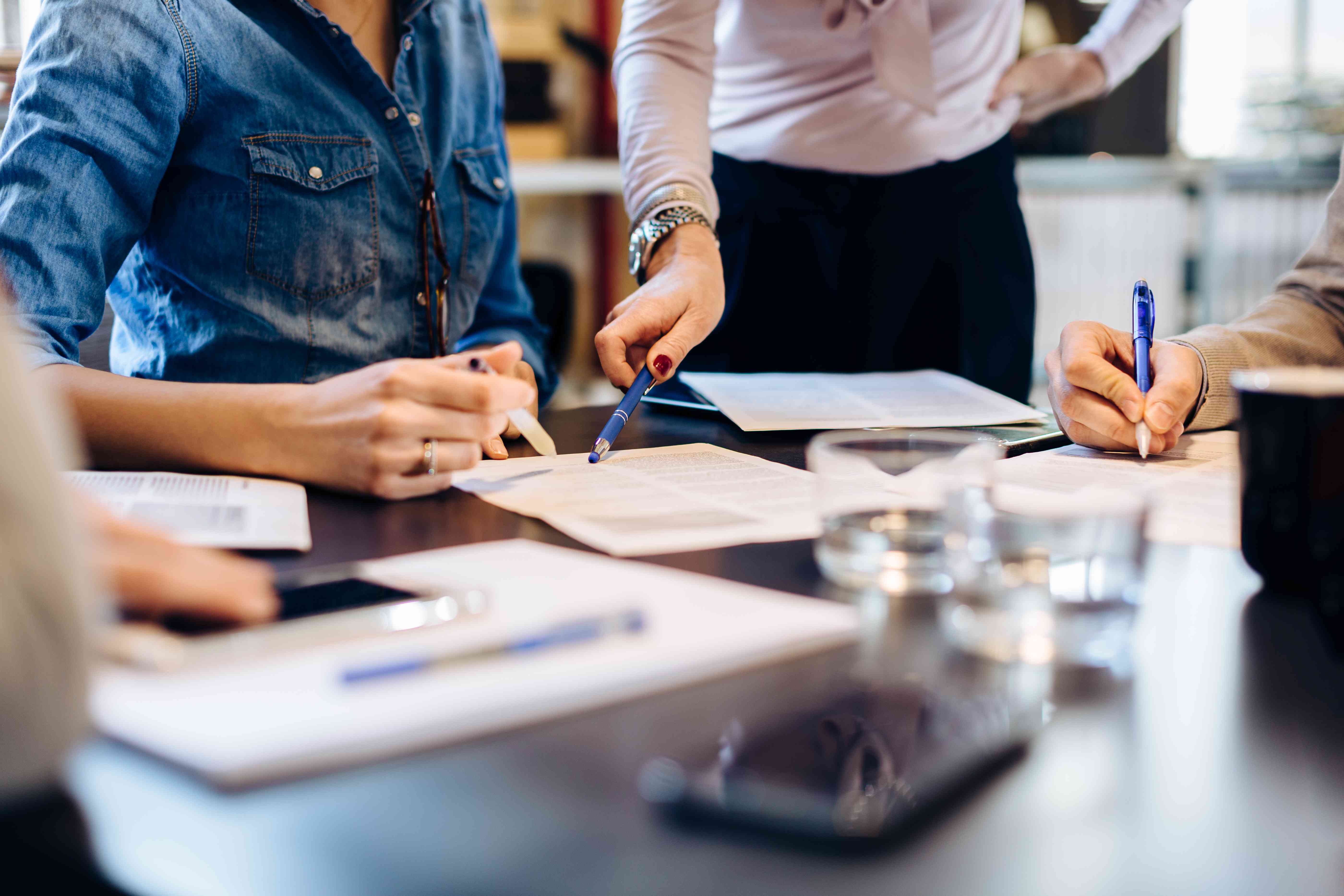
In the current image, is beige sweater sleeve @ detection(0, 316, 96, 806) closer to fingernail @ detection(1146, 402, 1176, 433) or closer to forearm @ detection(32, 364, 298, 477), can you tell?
forearm @ detection(32, 364, 298, 477)

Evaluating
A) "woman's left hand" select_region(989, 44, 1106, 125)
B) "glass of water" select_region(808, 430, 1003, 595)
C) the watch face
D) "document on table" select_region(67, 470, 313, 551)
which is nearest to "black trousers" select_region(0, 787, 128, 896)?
"document on table" select_region(67, 470, 313, 551)

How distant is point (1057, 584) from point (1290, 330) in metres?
0.77

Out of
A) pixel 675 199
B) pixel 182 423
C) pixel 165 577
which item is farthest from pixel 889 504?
pixel 675 199

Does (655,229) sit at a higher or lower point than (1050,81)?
lower

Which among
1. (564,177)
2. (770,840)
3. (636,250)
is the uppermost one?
(564,177)

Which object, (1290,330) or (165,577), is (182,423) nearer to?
(165,577)

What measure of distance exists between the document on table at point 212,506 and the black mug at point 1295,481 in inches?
20.3

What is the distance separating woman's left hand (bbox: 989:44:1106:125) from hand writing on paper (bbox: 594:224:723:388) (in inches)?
23.7

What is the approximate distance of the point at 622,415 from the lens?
98cm

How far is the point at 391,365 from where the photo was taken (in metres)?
0.77

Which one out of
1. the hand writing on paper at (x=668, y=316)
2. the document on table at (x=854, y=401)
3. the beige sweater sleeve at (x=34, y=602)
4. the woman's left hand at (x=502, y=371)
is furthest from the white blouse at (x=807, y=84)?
the beige sweater sleeve at (x=34, y=602)

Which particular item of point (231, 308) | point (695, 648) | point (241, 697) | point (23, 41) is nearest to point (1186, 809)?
point (695, 648)

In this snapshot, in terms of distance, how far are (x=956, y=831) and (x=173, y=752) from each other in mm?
245

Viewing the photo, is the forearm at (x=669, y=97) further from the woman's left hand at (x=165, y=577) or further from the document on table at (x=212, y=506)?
the woman's left hand at (x=165, y=577)
